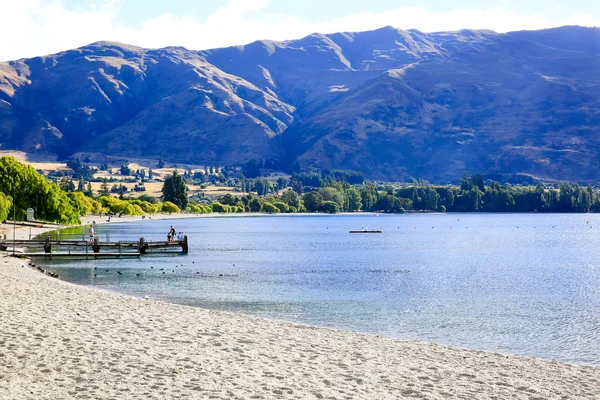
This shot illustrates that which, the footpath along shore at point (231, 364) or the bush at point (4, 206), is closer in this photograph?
the footpath along shore at point (231, 364)

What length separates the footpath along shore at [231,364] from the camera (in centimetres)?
2002

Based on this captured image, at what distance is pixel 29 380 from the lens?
1972 centimetres

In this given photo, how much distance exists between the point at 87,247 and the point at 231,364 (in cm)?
6231

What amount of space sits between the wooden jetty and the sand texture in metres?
44.0

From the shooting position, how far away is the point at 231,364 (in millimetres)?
23469

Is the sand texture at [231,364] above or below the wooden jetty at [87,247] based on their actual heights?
below

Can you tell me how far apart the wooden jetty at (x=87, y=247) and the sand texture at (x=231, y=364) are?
44.0 meters

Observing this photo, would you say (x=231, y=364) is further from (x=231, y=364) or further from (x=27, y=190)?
(x=27, y=190)

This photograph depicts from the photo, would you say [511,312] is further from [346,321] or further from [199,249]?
[199,249]

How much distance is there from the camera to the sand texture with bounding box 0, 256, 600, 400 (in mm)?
20000

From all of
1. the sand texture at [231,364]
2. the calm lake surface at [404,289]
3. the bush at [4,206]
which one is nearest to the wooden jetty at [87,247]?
the calm lake surface at [404,289]

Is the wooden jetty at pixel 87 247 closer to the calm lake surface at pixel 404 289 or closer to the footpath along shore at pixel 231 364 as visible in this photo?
the calm lake surface at pixel 404 289

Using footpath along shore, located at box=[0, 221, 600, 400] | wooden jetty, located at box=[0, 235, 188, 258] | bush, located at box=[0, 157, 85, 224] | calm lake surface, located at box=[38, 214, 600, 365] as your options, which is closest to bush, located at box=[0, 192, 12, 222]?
bush, located at box=[0, 157, 85, 224]

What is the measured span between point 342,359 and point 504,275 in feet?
162
